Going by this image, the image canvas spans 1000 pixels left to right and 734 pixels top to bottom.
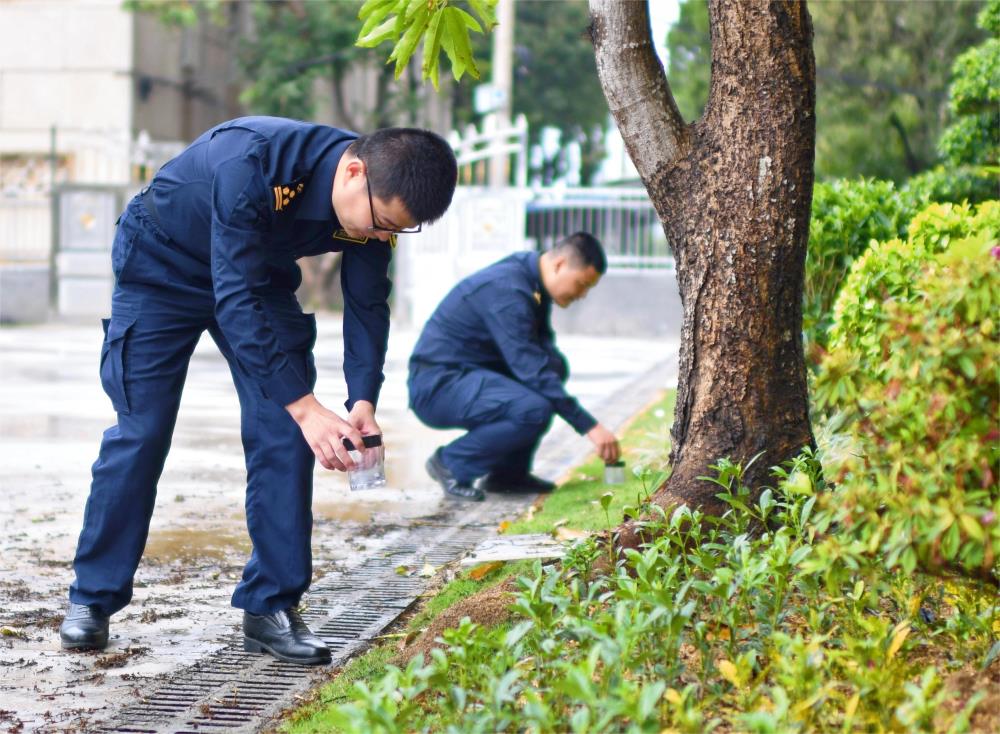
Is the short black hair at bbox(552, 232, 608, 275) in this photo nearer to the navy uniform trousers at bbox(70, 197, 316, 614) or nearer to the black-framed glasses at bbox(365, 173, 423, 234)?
the navy uniform trousers at bbox(70, 197, 316, 614)

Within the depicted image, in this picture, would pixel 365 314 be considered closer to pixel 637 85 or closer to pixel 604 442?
pixel 637 85

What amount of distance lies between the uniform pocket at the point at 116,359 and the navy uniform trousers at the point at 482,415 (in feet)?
9.36

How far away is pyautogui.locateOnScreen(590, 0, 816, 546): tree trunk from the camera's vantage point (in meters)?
4.19

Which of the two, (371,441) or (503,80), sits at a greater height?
(503,80)

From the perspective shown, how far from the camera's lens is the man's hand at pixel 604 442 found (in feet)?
20.6

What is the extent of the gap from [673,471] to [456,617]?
0.89m

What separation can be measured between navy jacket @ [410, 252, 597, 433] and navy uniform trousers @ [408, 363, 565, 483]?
8 cm

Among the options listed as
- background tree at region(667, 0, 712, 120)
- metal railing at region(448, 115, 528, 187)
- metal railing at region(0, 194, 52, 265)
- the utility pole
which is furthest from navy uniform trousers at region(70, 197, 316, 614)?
metal railing at region(0, 194, 52, 265)

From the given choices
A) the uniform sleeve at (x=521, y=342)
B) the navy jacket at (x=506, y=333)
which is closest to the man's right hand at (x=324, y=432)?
the navy jacket at (x=506, y=333)

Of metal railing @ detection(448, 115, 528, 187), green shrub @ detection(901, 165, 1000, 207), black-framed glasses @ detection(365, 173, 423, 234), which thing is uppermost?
metal railing @ detection(448, 115, 528, 187)

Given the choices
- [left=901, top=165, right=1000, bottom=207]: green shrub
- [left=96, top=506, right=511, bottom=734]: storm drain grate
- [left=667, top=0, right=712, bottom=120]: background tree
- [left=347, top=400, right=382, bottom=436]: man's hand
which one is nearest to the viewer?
[left=96, top=506, right=511, bottom=734]: storm drain grate

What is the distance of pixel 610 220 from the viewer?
63.4 feet

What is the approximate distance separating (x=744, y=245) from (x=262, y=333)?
1.50 meters

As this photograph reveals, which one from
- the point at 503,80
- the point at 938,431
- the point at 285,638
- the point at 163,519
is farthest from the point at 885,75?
the point at 938,431
